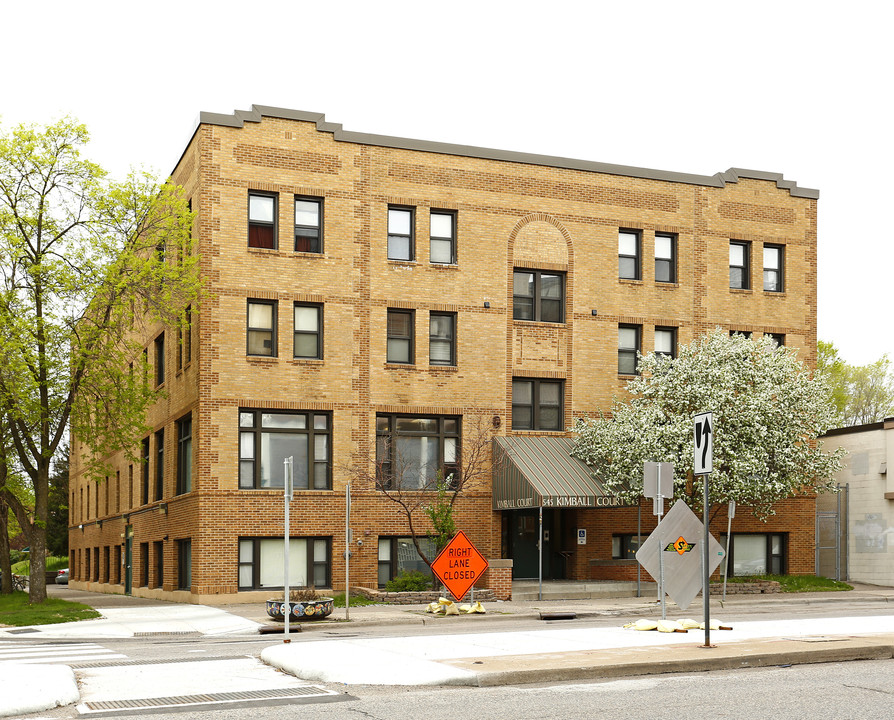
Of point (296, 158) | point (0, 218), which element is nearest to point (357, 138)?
point (296, 158)

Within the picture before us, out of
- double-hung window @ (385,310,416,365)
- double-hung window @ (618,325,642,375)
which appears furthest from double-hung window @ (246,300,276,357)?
double-hung window @ (618,325,642,375)

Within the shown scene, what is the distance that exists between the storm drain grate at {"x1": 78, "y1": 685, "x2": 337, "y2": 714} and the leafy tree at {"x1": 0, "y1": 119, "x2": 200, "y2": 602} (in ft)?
56.9

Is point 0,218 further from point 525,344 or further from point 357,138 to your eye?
point 525,344

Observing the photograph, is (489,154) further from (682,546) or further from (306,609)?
(682,546)

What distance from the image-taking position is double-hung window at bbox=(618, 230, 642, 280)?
3438 cm

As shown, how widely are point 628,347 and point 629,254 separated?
2.95 m

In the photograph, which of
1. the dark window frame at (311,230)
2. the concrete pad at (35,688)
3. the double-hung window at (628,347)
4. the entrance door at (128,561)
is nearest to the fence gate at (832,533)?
the double-hung window at (628,347)

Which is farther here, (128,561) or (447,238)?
(128,561)

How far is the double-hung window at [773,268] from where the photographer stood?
36344 mm

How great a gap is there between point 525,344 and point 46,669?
21.3 metres

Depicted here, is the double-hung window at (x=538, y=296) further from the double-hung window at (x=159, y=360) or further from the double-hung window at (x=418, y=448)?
the double-hung window at (x=159, y=360)

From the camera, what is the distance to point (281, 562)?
29891 millimetres

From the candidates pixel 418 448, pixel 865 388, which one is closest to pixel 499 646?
pixel 418 448

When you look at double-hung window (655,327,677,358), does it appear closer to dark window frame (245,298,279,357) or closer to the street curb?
dark window frame (245,298,279,357)
